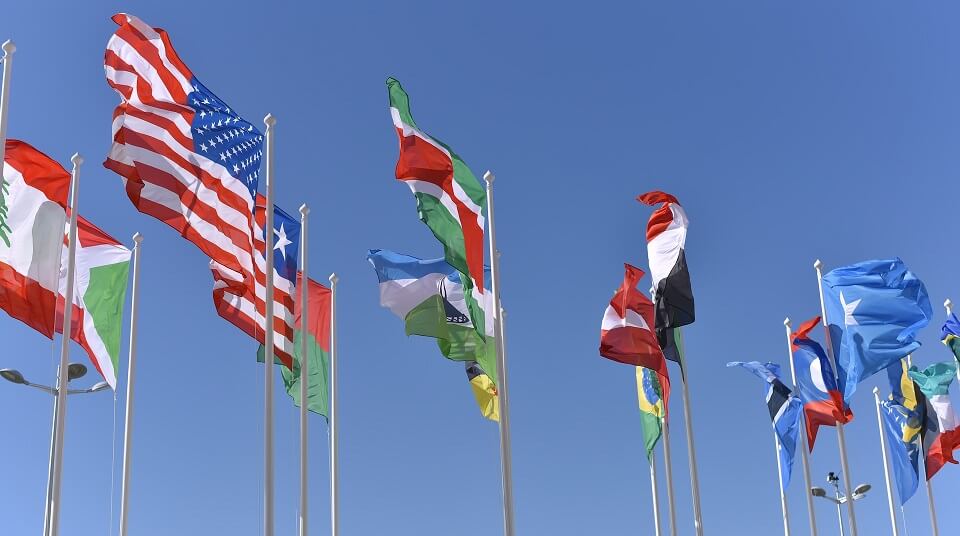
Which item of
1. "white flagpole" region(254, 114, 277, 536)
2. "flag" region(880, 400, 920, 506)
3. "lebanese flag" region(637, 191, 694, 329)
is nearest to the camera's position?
"white flagpole" region(254, 114, 277, 536)

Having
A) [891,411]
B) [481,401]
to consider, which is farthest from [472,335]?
[891,411]

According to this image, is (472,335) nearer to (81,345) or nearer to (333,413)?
(333,413)

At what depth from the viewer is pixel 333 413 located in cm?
2586

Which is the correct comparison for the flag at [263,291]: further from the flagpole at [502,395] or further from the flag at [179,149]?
the flagpole at [502,395]

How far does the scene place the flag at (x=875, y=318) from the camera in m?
24.1

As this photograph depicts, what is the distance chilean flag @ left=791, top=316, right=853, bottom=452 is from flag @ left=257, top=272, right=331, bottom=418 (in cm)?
1118

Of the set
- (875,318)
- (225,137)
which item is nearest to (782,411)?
(875,318)

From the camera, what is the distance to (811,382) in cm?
2803

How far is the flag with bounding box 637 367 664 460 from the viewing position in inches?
1021

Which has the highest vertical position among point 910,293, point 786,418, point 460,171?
point 460,171

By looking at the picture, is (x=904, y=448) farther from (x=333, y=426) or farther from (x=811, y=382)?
(x=333, y=426)

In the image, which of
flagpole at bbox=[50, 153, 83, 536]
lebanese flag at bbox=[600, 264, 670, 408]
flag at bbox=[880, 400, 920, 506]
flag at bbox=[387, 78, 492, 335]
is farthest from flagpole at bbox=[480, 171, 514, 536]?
flag at bbox=[880, 400, 920, 506]

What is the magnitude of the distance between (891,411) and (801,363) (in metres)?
3.63

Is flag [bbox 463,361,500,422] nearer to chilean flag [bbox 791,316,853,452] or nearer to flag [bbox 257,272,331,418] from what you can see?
flag [bbox 257,272,331,418]
